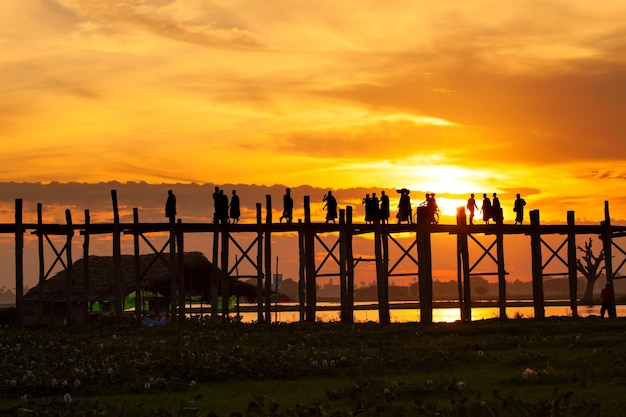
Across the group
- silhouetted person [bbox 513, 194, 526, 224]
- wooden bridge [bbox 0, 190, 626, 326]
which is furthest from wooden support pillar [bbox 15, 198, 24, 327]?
silhouetted person [bbox 513, 194, 526, 224]

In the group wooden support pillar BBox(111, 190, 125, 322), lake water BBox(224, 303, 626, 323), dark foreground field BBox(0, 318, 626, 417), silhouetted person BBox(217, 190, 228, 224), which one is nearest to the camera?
dark foreground field BBox(0, 318, 626, 417)

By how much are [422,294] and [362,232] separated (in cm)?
402

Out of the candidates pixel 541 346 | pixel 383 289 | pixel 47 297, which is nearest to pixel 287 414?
pixel 541 346

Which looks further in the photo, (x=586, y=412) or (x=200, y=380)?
(x=200, y=380)

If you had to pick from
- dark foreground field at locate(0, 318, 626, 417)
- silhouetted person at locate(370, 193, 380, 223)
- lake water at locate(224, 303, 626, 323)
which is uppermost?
silhouetted person at locate(370, 193, 380, 223)

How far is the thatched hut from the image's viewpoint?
5303 centimetres

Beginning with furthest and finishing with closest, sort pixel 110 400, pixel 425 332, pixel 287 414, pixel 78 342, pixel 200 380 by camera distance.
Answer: pixel 425 332 → pixel 78 342 → pixel 200 380 → pixel 110 400 → pixel 287 414

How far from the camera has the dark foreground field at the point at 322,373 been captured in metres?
15.6

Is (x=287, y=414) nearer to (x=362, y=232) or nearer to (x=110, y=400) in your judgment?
(x=110, y=400)

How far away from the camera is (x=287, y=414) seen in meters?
13.7

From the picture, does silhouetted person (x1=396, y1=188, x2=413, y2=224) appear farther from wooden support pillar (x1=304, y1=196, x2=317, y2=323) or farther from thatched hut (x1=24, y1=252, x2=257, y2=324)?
thatched hut (x1=24, y1=252, x2=257, y2=324)

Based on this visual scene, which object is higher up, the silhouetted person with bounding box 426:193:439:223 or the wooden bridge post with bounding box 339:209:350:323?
the silhouetted person with bounding box 426:193:439:223

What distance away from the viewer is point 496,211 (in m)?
45.6

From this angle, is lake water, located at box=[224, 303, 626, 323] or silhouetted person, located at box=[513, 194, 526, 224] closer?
silhouetted person, located at box=[513, 194, 526, 224]
